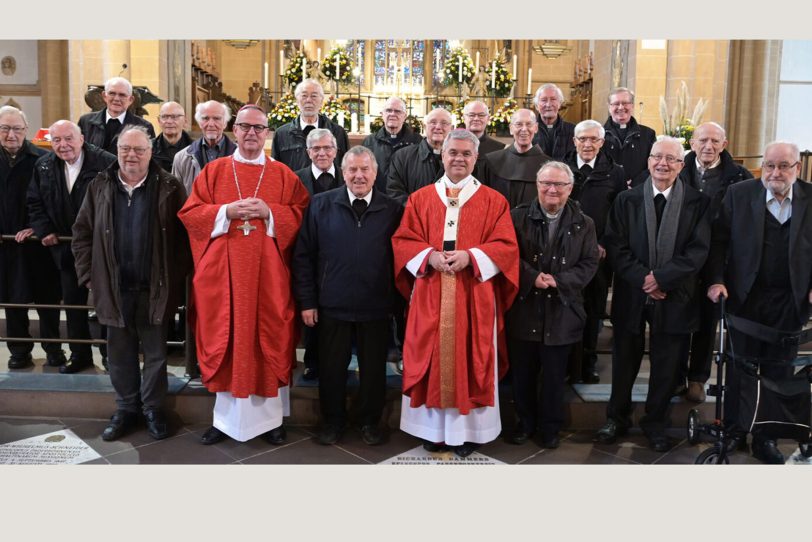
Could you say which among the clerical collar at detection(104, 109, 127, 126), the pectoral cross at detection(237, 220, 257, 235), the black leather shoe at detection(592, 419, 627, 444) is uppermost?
the clerical collar at detection(104, 109, 127, 126)

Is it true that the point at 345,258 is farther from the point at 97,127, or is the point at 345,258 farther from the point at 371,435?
the point at 97,127

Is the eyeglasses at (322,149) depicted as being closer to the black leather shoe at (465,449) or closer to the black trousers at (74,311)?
the black trousers at (74,311)

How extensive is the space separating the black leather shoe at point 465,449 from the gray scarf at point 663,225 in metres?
1.48

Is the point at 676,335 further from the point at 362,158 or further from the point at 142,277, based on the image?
the point at 142,277

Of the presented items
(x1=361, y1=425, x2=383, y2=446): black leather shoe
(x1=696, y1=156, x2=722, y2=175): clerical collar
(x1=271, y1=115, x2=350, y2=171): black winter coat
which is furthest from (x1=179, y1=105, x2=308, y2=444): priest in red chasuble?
(x1=696, y1=156, x2=722, y2=175): clerical collar

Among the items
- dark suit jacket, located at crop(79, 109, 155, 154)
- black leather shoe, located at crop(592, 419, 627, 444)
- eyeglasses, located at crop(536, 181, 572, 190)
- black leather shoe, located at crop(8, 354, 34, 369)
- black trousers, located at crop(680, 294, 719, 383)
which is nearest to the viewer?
eyeglasses, located at crop(536, 181, 572, 190)

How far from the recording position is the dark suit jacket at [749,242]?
3.96 meters

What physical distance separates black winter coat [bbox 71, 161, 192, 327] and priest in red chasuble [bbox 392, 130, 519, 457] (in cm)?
133

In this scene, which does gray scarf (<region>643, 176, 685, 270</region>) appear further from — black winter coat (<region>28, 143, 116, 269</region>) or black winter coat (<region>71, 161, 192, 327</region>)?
black winter coat (<region>28, 143, 116, 269</region>)

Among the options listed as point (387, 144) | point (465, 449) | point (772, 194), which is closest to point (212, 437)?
point (465, 449)

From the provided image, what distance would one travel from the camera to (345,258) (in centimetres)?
412

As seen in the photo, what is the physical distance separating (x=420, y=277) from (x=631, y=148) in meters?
2.17

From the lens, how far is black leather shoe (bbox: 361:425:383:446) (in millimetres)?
4273

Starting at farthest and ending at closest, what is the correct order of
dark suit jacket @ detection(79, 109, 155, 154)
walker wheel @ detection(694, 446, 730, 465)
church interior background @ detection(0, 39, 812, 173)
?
church interior background @ detection(0, 39, 812, 173) < dark suit jacket @ detection(79, 109, 155, 154) < walker wheel @ detection(694, 446, 730, 465)
